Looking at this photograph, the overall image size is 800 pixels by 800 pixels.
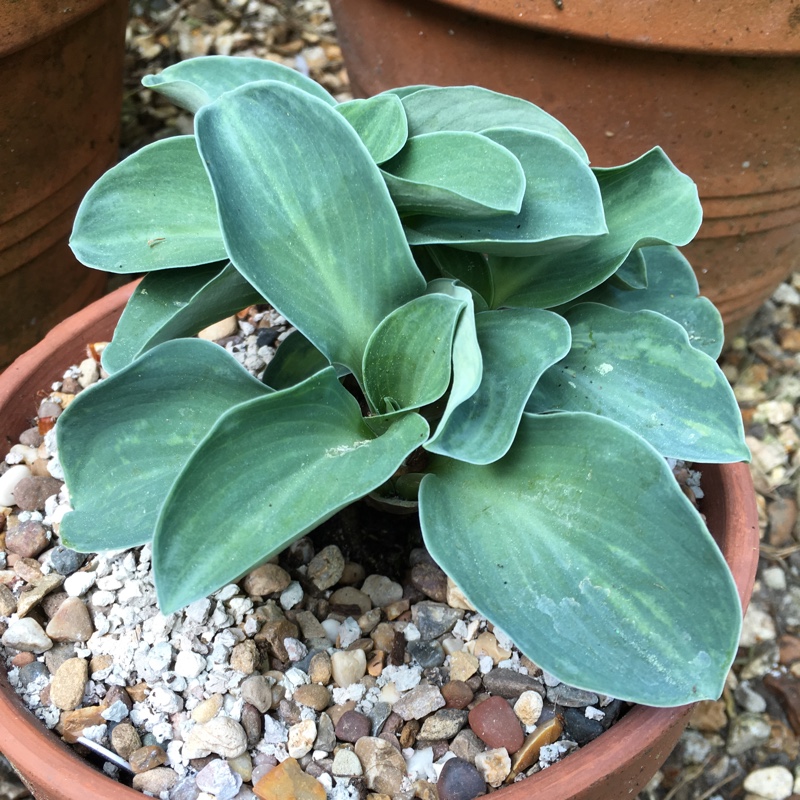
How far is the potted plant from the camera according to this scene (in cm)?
57

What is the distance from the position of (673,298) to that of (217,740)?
58 centimetres

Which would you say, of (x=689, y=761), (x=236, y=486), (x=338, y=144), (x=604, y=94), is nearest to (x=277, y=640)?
(x=236, y=486)

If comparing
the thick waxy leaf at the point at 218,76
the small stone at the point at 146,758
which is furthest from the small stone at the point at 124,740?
the thick waxy leaf at the point at 218,76

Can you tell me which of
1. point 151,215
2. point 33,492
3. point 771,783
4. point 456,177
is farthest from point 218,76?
point 771,783

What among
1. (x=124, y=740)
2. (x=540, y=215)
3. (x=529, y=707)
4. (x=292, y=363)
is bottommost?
(x=529, y=707)

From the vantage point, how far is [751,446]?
146 centimetres

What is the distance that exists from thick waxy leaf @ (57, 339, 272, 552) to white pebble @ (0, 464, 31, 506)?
0.99 feet

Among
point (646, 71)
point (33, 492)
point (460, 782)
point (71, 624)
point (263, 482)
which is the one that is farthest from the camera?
point (646, 71)

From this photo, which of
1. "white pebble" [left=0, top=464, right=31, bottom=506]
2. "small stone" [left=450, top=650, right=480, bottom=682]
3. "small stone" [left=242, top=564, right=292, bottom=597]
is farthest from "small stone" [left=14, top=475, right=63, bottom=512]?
"small stone" [left=450, top=650, right=480, bottom=682]

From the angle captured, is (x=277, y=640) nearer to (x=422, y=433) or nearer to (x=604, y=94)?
(x=422, y=433)

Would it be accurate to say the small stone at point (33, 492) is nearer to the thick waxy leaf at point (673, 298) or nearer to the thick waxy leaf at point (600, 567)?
the thick waxy leaf at point (600, 567)

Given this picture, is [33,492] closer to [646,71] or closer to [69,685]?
[69,685]

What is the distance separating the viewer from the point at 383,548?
90 cm

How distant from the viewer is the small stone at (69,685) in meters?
0.72
